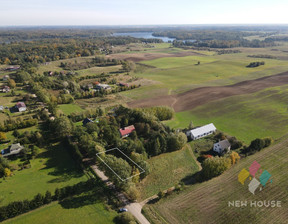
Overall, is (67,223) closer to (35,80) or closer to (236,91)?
(236,91)

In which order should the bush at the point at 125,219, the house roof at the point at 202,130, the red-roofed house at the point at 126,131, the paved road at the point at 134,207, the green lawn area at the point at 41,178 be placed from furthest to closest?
the house roof at the point at 202,130 < the red-roofed house at the point at 126,131 < the green lawn area at the point at 41,178 < the paved road at the point at 134,207 < the bush at the point at 125,219

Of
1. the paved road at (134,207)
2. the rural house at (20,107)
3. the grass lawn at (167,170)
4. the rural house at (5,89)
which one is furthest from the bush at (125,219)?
the rural house at (5,89)

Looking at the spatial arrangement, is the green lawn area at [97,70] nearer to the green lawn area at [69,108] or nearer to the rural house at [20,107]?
the green lawn area at [69,108]

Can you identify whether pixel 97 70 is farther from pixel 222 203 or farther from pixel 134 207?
pixel 222 203

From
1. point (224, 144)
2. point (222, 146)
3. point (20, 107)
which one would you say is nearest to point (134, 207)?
point (222, 146)

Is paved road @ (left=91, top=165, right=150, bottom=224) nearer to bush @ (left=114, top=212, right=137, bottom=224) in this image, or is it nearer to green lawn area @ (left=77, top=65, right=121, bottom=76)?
bush @ (left=114, top=212, right=137, bottom=224)
